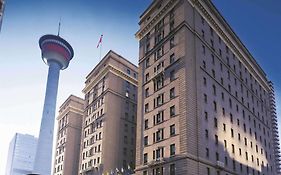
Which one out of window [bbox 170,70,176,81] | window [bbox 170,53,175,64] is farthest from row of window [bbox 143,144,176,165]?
window [bbox 170,53,175,64]

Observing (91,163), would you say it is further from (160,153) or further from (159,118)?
(160,153)

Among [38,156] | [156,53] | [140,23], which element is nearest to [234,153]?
[156,53]

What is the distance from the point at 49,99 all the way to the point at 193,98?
470ft

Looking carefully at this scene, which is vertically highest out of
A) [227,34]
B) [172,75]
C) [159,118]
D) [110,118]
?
[227,34]

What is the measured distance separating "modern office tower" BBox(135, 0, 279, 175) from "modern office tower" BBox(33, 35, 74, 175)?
122 meters

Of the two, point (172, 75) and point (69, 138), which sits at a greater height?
point (172, 75)

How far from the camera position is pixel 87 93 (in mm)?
99688

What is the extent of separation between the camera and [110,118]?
3263 inches

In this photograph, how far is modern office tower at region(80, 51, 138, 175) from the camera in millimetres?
79938

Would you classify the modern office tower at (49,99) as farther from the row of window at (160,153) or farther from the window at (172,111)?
the window at (172,111)

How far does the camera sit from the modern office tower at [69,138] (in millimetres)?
105825

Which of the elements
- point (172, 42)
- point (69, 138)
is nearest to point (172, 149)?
point (172, 42)

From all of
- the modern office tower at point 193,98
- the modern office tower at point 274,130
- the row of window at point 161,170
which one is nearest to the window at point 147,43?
the modern office tower at point 193,98

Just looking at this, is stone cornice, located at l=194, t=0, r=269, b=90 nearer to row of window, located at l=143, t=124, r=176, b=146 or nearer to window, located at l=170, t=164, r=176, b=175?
row of window, located at l=143, t=124, r=176, b=146
